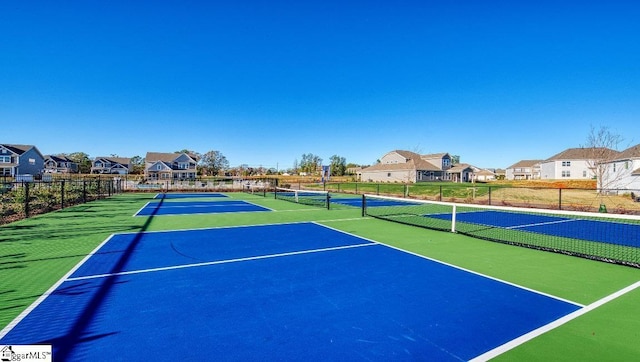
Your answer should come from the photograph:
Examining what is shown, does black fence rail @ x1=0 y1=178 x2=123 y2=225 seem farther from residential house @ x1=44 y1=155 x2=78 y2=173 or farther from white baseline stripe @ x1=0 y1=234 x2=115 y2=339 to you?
residential house @ x1=44 y1=155 x2=78 y2=173

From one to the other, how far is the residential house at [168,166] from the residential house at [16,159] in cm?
1884

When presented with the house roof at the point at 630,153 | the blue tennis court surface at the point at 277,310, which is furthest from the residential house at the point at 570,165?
the blue tennis court surface at the point at 277,310

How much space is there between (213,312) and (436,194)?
25998 mm

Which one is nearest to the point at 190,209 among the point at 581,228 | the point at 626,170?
the point at 581,228

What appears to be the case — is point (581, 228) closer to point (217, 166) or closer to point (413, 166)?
point (413, 166)

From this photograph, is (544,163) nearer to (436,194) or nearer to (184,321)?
(436,194)

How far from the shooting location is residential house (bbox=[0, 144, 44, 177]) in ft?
176

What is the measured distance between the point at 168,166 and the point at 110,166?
31349 mm

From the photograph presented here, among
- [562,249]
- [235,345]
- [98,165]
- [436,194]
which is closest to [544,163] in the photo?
[436,194]

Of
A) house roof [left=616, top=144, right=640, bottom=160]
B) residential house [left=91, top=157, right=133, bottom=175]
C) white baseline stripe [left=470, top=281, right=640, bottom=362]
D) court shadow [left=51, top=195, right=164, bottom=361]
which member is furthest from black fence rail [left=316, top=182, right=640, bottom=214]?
residential house [left=91, top=157, right=133, bottom=175]

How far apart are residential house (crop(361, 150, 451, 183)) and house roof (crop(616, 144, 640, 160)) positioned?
26.3m

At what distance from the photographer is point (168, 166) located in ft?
212

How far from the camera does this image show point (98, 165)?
8219 cm

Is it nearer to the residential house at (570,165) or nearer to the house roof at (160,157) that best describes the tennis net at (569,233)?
the residential house at (570,165)
